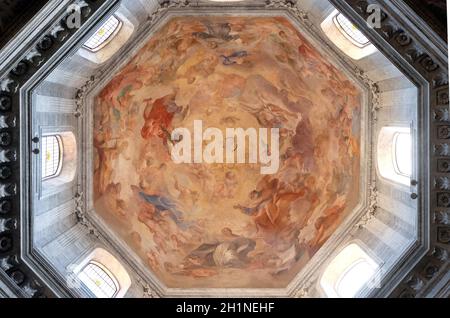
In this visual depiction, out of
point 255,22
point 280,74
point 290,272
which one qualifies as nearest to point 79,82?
point 255,22

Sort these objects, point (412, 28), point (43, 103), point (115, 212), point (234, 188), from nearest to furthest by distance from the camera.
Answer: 1. point (412, 28)
2. point (43, 103)
3. point (115, 212)
4. point (234, 188)

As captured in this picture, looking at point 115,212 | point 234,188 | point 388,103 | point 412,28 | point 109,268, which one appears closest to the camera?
point 412,28

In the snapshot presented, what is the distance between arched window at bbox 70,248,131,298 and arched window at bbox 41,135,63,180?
257cm

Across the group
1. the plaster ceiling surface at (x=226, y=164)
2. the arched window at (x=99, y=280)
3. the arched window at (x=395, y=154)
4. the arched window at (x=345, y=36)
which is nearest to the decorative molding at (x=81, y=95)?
the plaster ceiling surface at (x=226, y=164)

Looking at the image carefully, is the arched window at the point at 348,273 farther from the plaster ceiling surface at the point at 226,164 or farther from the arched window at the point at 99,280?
the arched window at the point at 99,280

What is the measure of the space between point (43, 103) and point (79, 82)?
1917mm

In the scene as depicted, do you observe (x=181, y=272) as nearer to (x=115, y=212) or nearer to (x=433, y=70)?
(x=115, y=212)

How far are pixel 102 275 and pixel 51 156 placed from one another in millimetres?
3723

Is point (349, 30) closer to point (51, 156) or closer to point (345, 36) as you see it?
point (345, 36)

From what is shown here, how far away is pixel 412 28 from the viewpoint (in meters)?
9.93

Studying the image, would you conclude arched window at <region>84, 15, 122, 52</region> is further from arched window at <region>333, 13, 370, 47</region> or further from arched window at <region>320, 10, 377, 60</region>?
arched window at <region>333, 13, 370, 47</region>

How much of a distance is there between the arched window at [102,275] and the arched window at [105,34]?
587cm

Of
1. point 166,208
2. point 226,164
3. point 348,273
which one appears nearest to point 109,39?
point 226,164

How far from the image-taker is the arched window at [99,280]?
42.2ft
